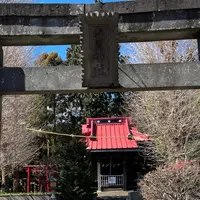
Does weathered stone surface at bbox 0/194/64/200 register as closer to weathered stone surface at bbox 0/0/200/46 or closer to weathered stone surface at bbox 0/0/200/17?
weathered stone surface at bbox 0/0/200/46

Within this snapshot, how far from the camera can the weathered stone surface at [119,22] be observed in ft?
17.8

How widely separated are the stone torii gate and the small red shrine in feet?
43.7

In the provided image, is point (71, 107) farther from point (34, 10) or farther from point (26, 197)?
point (34, 10)

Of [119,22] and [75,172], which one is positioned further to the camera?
[75,172]

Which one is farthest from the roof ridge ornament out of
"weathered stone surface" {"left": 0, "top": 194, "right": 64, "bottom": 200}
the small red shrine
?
the small red shrine

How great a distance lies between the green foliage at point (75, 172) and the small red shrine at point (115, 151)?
19.3ft

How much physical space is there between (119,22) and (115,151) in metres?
14.0

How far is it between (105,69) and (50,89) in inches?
35.6

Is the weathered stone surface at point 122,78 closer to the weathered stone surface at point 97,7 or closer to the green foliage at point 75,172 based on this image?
the weathered stone surface at point 97,7

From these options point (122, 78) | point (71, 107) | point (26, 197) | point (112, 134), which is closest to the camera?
point (122, 78)

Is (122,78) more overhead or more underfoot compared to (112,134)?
more overhead

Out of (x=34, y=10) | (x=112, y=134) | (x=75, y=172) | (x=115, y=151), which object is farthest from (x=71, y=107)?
(x=34, y=10)

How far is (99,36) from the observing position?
5047 millimetres

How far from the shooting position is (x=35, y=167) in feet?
59.8
